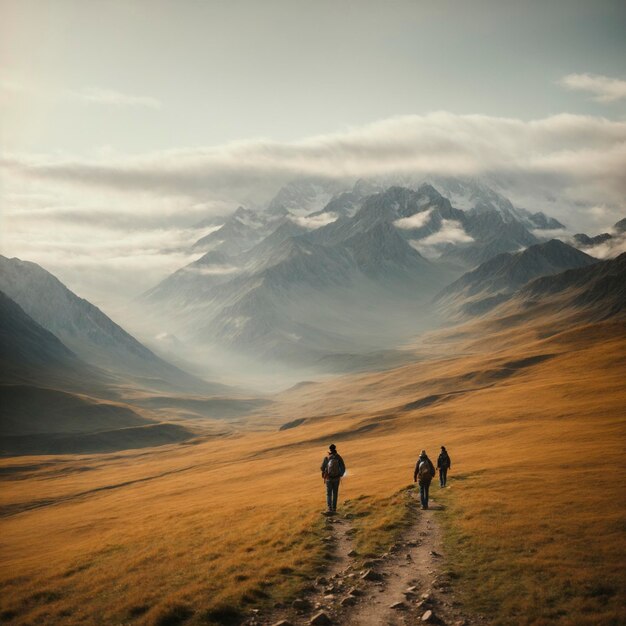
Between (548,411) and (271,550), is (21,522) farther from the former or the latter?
(548,411)

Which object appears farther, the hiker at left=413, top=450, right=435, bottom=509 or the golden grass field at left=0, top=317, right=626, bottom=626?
the hiker at left=413, top=450, right=435, bottom=509

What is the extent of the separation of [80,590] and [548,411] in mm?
85048

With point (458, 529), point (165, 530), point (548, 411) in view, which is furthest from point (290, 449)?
point (458, 529)

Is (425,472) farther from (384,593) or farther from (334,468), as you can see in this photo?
(384,593)

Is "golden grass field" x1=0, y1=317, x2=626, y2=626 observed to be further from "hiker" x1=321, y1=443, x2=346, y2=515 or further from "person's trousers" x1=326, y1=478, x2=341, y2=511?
"hiker" x1=321, y1=443, x2=346, y2=515

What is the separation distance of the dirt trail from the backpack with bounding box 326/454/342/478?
6500 mm

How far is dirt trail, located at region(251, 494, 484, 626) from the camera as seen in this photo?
21000 millimetres

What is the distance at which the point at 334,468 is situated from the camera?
35.9 metres

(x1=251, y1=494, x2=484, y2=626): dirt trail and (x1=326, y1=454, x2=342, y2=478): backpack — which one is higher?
(x1=326, y1=454, x2=342, y2=478): backpack

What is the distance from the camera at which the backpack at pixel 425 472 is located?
35.9 meters

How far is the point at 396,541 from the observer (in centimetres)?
2950

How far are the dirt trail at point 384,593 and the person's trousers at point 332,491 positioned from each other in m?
7.00

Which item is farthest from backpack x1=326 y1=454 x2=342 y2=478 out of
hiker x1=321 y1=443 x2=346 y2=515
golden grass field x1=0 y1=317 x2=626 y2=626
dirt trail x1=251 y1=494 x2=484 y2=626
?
dirt trail x1=251 y1=494 x2=484 y2=626

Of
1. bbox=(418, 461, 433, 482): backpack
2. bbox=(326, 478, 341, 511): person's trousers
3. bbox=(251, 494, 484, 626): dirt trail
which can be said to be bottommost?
bbox=(251, 494, 484, 626): dirt trail
